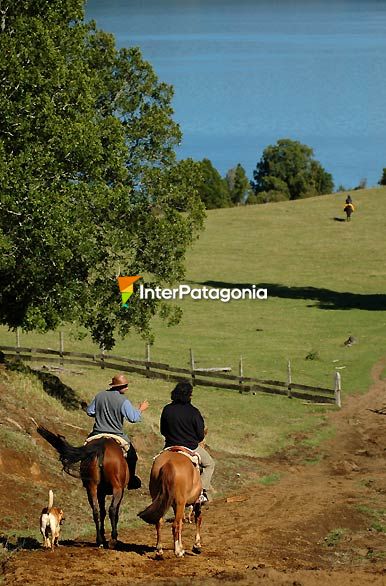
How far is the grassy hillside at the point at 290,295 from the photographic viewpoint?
1759 inches

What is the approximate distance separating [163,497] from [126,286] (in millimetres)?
14960

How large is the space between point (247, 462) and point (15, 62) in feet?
37.3

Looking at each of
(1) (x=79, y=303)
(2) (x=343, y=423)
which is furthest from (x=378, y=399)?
(1) (x=79, y=303)

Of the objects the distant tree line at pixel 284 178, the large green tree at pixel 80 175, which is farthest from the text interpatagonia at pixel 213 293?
the distant tree line at pixel 284 178

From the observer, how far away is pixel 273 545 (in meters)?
17.0

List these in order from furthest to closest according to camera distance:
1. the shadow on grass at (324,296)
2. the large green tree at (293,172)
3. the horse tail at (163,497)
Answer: the large green tree at (293,172) < the shadow on grass at (324,296) < the horse tail at (163,497)

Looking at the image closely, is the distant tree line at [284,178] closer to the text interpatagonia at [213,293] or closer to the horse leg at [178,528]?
the text interpatagonia at [213,293]

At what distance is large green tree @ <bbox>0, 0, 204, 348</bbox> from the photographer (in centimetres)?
2486

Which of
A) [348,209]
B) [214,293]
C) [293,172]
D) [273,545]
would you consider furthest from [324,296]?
[293,172]

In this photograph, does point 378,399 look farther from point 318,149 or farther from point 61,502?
point 318,149

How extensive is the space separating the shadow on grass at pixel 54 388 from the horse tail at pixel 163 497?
13.3m

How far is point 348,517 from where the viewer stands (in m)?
19.8

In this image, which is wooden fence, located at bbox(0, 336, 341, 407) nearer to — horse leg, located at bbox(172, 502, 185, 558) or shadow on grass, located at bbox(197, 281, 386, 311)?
shadow on grass, located at bbox(197, 281, 386, 311)

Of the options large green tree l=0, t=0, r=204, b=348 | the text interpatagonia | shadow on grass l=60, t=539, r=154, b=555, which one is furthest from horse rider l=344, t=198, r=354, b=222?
shadow on grass l=60, t=539, r=154, b=555
